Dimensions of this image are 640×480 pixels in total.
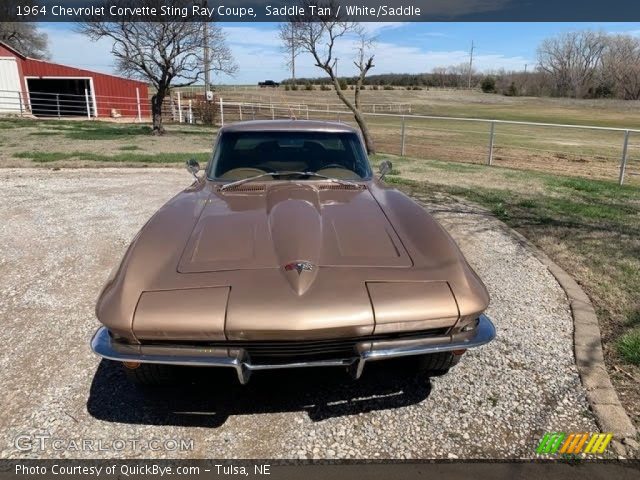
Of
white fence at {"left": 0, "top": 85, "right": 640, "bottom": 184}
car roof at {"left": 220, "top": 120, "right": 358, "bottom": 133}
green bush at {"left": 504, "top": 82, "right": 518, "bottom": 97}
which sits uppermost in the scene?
green bush at {"left": 504, "top": 82, "right": 518, "bottom": 97}

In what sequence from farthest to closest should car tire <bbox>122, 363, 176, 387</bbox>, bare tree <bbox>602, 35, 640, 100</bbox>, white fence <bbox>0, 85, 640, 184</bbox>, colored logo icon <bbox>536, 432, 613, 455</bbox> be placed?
1. bare tree <bbox>602, 35, 640, 100</bbox>
2. white fence <bbox>0, 85, 640, 184</bbox>
3. car tire <bbox>122, 363, 176, 387</bbox>
4. colored logo icon <bbox>536, 432, 613, 455</bbox>

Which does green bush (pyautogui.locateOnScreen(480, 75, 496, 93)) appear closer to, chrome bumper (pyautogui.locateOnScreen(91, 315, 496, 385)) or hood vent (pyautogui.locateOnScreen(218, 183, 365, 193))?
hood vent (pyautogui.locateOnScreen(218, 183, 365, 193))

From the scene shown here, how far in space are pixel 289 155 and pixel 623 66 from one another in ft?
278

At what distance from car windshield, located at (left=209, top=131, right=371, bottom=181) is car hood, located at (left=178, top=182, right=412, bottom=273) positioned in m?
0.41

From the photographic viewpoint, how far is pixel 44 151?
40.0 ft

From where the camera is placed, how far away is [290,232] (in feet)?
8.52

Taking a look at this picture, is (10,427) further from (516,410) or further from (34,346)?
(516,410)

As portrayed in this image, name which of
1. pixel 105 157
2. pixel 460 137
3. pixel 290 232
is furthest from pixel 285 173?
pixel 460 137

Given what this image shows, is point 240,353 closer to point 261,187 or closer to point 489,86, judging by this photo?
point 261,187

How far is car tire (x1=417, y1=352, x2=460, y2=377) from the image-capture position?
247 centimetres

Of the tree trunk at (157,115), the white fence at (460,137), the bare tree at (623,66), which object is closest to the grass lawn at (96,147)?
the tree trunk at (157,115)

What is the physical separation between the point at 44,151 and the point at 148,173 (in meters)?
4.29

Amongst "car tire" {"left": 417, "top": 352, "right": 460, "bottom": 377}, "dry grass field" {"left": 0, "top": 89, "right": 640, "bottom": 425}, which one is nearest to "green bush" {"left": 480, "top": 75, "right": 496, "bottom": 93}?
"dry grass field" {"left": 0, "top": 89, "right": 640, "bottom": 425}

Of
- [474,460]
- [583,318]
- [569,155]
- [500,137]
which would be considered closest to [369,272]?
[474,460]
